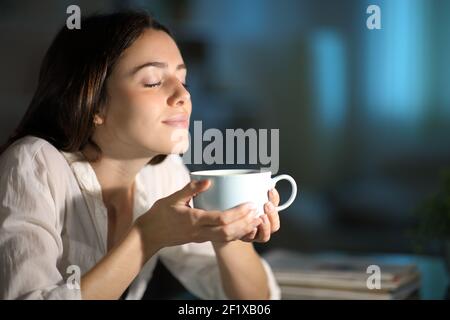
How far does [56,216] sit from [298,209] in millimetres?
1557

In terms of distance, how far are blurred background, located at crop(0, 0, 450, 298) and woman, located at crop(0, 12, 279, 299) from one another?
947 mm

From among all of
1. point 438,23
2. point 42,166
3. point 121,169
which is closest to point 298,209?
point 438,23

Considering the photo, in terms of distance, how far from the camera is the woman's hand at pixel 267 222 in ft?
2.26

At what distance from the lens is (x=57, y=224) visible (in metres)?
0.78

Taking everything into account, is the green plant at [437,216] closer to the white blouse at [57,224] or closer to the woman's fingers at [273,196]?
the white blouse at [57,224]

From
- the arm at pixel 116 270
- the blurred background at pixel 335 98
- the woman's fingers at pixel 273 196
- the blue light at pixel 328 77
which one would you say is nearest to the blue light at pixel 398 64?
the blurred background at pixel 335 98

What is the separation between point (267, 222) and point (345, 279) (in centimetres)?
31

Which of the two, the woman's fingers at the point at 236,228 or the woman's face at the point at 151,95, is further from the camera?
the woman's face at the point at 151,95

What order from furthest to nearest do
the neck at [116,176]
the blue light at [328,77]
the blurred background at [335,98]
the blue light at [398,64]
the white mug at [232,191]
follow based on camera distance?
the blue light at [328,77] < the blurred background at [335,98] < the blue light at [398,64] < the neck at [116,176] < the white mug at [232,191]

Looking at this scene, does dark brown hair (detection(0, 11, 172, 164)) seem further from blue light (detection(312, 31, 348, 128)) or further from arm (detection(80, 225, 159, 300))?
blue light (detection(312, 31, 348, 128))

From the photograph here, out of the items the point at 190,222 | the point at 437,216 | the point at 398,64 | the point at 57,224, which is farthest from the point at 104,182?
the point at 398,64

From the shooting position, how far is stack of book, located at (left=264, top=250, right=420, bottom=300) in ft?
2.94

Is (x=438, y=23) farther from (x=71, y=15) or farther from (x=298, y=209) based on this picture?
(x=71, y=15)

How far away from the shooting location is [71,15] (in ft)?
2.71
